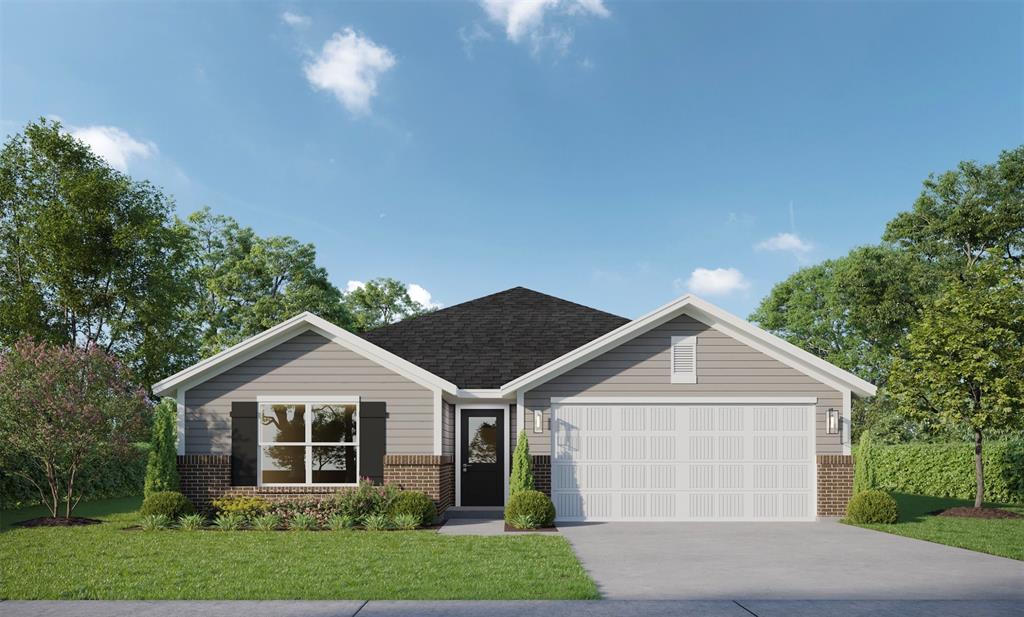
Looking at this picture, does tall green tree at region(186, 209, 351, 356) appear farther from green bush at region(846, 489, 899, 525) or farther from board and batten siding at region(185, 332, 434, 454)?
green bush at region(846, 489, 899, 525)

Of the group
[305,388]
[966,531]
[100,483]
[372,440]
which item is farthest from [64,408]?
[966,531]

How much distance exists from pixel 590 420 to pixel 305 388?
5.66m

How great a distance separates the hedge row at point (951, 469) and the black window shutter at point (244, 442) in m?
14.9

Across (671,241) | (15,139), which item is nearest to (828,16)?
(671,241)

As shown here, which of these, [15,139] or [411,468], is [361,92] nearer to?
[411,468]

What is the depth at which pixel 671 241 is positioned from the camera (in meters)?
26.0

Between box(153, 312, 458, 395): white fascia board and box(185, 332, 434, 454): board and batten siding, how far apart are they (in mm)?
110

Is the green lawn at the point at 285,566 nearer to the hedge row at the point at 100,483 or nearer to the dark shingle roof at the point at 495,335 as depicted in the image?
the hedge row at the point at 100,483

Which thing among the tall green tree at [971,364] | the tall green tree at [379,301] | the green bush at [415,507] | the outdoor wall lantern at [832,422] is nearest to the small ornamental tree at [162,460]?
the green bush at [415,507]

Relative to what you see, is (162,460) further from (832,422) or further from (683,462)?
(832,422)

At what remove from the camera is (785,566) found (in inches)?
383

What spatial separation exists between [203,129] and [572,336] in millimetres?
11739

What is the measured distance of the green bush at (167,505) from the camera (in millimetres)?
13672

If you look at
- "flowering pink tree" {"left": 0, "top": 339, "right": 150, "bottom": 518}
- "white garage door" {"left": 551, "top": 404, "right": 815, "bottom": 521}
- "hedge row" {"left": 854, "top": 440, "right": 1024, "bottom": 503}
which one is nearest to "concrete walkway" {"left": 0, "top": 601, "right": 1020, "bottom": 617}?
"white garage door" {"left": 551, "top": 404, "right": 815, "bottom": 521}
